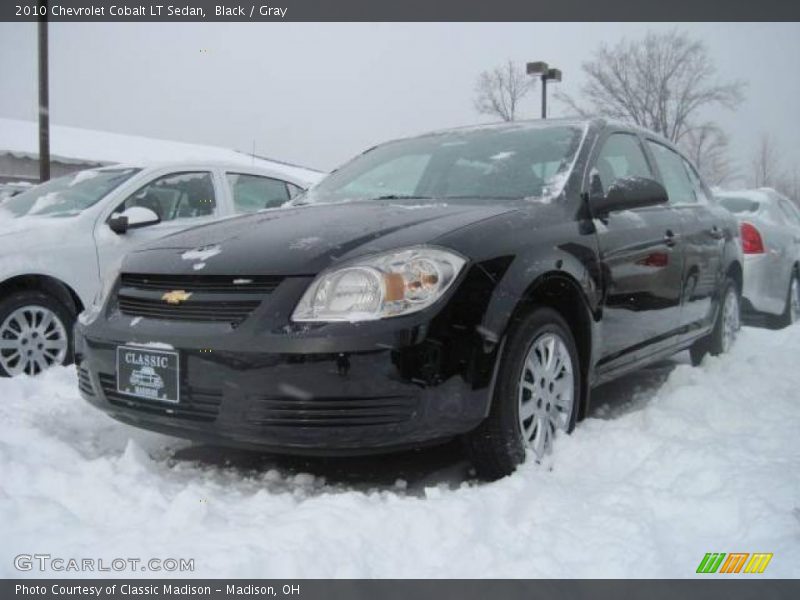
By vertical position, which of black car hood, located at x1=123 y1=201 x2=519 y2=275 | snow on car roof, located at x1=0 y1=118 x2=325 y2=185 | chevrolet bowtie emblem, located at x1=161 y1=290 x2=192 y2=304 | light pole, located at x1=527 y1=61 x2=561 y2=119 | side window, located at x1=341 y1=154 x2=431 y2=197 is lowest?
chevrolet bowtie emblem, located at x1=161 y1=290 x2=192 y2=304

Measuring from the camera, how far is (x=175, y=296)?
2.73 metres

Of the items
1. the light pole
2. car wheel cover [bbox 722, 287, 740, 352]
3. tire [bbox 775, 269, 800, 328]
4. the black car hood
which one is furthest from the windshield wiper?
the light pole

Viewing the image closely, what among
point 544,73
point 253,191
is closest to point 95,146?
point 544,73

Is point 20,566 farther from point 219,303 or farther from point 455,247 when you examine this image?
point 455,247

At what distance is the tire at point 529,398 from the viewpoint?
8.72 feet

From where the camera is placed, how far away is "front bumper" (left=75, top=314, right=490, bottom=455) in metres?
2.42

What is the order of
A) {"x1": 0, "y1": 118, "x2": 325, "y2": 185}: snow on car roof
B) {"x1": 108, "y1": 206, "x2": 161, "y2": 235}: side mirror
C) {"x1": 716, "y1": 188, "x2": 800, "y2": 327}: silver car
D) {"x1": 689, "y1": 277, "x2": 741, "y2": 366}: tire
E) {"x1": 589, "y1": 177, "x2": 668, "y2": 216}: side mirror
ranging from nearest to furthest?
{"x1": 589, "y1": 177, "x2": 668, "y2": 216}: side mirror < {"x1": 108, "y1": 206, "x2": 161, "y2": 235}: side mirror < {"x1": 689, "y1": 277, "x2": 741, "y2": 366}: tire < {"x1": 716, "y1": 188, "x2": 800, "y2": 327}: silver car < {"x1": 0, "y1": 118, "x2": 325, "y2": 185}: snow on car roof

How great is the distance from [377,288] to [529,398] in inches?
31.3

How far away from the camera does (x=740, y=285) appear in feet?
17.7

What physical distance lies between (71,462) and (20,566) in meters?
0.81

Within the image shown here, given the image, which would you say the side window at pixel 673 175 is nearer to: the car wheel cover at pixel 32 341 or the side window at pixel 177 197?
the side window at pixel 177 197

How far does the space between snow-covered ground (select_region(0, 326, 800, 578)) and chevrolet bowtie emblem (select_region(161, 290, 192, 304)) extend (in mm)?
610

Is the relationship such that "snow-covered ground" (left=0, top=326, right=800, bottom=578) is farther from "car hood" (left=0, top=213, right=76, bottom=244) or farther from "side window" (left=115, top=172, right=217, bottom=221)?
"side window" (left=115, top=172, right=217, bottom=221)

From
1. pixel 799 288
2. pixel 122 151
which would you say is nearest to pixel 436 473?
pixel 799 288
